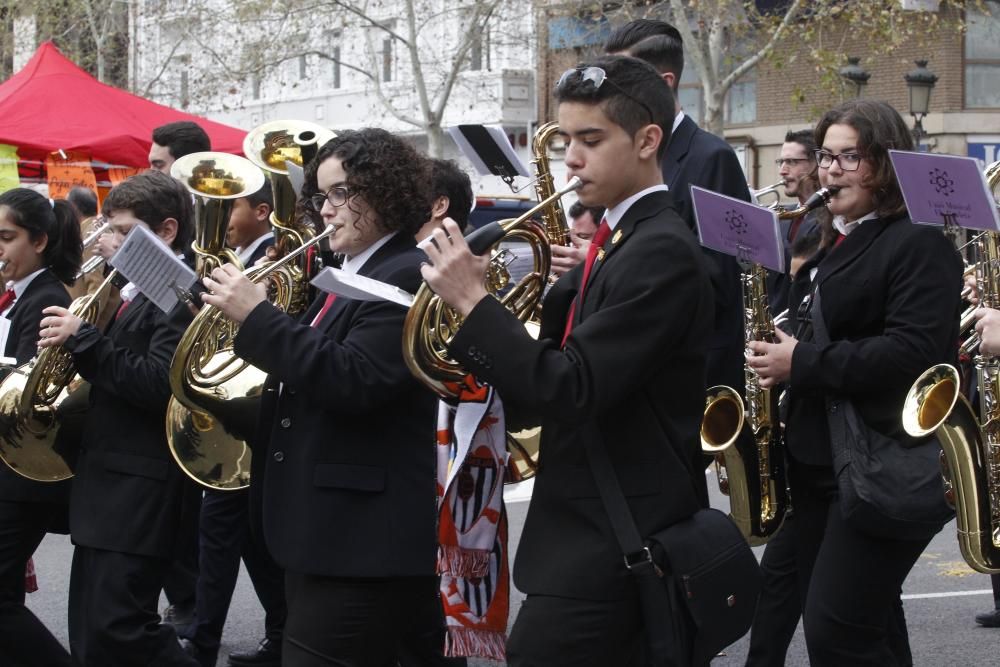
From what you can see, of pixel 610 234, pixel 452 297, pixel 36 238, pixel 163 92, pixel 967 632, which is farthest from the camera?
pixel 163 92

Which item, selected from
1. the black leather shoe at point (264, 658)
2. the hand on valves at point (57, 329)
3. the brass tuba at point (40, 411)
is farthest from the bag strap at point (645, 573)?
the black leather shoe at point (264, 658)

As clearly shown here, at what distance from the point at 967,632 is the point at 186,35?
883 inches

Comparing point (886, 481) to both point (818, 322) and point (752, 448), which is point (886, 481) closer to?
point (818, 322)

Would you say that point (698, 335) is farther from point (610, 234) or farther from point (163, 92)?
point (163, 92)

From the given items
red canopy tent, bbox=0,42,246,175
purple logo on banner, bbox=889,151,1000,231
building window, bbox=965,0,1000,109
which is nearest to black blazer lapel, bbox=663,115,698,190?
purple logo on banner, bbox=889,151,1000,231

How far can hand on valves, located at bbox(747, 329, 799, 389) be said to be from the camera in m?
4.01

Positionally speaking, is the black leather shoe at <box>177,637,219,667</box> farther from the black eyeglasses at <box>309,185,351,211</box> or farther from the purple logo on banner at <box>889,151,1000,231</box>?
the purple logo on banner at <box>889,151,1000,231</box>

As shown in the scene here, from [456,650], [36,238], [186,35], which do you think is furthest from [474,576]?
[186,35]

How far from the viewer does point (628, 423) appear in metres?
2.93

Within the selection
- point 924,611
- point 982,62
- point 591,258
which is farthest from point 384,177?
point 982,62

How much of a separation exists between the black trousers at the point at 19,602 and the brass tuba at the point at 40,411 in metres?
0.16

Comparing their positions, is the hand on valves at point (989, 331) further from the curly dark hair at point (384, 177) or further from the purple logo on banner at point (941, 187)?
the curly dark hair at point (384, 177)

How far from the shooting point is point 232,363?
4434 millimetres

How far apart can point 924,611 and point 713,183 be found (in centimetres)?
303
